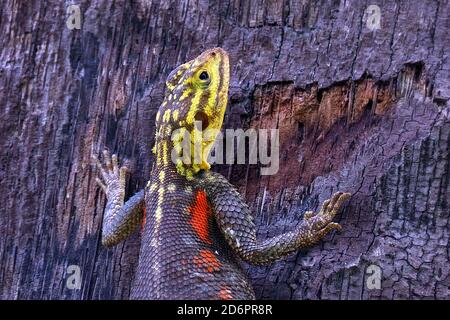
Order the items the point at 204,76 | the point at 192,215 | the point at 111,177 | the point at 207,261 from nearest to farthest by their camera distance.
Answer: the point at 207,261
the point at 192,215
the point at 204,76
the point at 111,177

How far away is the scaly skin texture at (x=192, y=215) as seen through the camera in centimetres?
556

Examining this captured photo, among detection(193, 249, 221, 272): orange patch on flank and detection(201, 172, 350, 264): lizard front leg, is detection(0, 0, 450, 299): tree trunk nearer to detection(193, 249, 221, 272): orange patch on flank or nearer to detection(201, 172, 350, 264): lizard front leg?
detection(201, 172, 350, 264): lizard front leg

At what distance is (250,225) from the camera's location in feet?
19.7

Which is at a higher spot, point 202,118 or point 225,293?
point 202,118

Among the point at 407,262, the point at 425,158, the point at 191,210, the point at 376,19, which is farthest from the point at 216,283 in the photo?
the point at 376,19

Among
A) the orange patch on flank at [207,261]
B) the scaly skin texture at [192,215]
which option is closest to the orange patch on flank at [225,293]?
the scaly skin texture at [192,215]

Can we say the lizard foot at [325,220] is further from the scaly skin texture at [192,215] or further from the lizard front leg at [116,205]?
the lizard front leg at [116,205]

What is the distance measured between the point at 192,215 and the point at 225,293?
848 mm

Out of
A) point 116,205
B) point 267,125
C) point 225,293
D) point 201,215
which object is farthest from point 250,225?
point 116,205

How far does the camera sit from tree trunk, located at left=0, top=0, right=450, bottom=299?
5.36 metres

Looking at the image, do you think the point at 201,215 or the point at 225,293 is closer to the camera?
the point at 225,293

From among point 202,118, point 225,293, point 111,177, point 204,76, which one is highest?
point 204,76

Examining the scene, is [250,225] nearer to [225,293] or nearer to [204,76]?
[225,293]

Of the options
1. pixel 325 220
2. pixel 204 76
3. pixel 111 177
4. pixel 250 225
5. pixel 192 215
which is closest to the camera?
pixel 325 220
